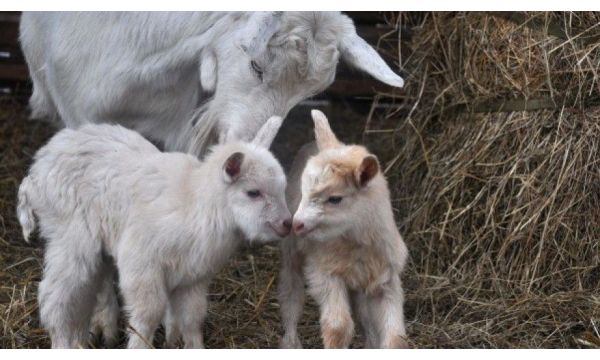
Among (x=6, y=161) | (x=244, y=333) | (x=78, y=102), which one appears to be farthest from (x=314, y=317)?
(x=6, y=161)

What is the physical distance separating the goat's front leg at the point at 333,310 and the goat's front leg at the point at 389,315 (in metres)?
0.14

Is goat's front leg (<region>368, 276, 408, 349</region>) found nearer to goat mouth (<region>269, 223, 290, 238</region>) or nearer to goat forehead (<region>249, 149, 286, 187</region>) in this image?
goat mouth (<region>269, 223, 290, 238</region>)

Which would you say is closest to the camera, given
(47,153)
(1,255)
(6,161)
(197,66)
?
(47,153)

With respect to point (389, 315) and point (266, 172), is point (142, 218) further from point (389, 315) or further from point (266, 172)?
point (389, 315)

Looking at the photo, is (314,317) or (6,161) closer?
(314,317)

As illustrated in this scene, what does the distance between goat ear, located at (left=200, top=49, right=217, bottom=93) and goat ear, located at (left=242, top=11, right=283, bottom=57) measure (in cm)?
22

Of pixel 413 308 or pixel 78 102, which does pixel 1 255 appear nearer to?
pixel 78 102

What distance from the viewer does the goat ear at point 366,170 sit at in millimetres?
4848

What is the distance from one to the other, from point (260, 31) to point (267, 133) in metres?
0.60

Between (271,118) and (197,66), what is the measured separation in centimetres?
84

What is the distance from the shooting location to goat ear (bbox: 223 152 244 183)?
4.87 metres

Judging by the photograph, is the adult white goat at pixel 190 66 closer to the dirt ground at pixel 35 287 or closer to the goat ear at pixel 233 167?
the goat ear at pixel 233 167

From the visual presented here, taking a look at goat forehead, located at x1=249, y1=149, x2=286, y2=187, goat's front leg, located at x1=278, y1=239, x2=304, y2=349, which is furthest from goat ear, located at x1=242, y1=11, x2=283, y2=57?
goat's front leg, located at x1=278, y1=239, x2=304, y2=349

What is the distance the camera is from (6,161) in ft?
26.7
